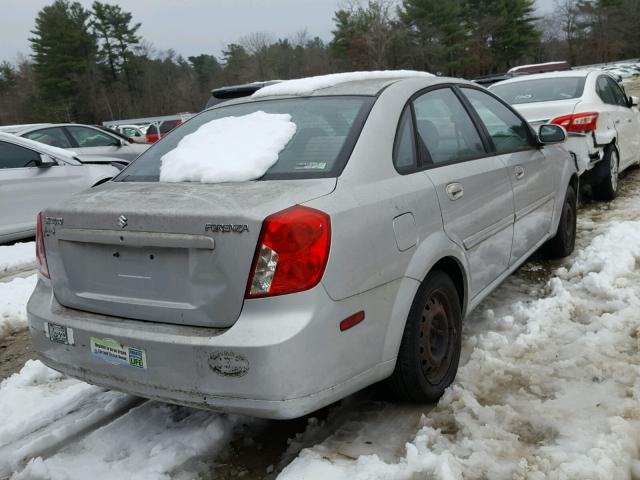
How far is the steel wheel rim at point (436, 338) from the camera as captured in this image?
287cm

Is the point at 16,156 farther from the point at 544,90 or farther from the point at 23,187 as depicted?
the point at 544,90

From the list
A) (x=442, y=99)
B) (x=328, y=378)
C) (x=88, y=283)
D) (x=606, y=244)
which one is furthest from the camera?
(x=606, y=244)

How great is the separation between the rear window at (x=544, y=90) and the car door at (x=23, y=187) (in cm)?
578

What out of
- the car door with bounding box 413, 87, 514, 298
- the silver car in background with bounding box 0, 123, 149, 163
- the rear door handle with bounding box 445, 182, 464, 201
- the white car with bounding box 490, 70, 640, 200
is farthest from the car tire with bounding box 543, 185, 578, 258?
the silver car in background with bounding box 0, 123, 149, 163

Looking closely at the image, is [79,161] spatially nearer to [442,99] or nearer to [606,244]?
[442,99]

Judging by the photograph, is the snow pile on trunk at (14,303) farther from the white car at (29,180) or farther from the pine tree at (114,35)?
the pine tree at (114,35)

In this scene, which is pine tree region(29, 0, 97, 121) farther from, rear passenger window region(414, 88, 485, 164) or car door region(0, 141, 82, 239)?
rear passenger window region(414, 88, 485, 164)

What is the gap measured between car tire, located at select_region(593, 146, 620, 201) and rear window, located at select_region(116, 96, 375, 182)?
15.9 ft

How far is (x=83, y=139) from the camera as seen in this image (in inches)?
398

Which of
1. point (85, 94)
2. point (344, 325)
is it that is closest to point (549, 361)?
point (344, 325)

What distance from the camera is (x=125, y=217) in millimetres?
2428

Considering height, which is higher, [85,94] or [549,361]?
[85,94]

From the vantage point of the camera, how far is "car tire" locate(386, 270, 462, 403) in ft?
8.98

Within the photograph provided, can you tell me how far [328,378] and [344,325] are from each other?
0.21 metres
